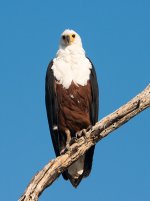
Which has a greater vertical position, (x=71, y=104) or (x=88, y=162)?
(x=71, y=104)

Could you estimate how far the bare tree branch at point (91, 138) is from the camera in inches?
287

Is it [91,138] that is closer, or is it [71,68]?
[91,138]

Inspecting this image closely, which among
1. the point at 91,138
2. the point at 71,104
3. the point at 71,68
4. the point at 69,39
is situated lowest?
the point at 91,138

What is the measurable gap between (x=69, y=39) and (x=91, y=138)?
9.41 feet

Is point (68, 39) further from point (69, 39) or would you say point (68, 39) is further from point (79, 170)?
point (79, 170)

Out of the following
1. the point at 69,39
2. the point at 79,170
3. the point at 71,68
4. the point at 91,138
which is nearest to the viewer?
the point at 91,138

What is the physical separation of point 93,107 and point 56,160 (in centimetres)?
207

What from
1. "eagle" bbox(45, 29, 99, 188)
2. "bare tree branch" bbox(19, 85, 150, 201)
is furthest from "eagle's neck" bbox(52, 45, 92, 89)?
"bare tree branch" bbox(19, 85, 150, 201)

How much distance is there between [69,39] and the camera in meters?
10.4

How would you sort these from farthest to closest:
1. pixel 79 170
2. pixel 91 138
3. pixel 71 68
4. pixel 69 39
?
pixel 69 39 → pixel 71 68 → pixel 79 170 → pixel 91 138

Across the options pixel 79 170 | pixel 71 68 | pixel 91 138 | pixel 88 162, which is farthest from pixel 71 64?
pixel 91 138

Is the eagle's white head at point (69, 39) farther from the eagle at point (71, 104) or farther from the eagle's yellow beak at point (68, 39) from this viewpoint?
the eagle at point (71, 104)

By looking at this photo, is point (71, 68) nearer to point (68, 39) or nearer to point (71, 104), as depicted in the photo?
point (71, 104)

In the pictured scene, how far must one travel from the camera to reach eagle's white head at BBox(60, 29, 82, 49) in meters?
10.4
